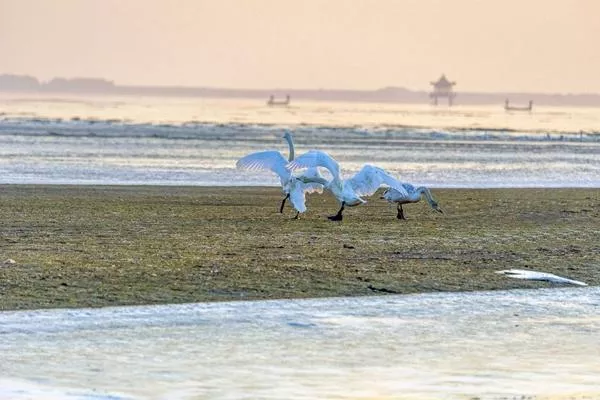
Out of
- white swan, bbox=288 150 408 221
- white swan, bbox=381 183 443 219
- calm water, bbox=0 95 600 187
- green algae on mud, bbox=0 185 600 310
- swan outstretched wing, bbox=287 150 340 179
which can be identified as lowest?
calm water, bbox=0 95 600 187

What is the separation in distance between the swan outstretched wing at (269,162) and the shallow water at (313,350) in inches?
342

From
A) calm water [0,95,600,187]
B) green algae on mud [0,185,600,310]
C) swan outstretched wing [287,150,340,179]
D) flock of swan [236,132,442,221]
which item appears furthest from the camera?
calm water [0,95,600,187]

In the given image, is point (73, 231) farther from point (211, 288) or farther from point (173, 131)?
point (173, 131)

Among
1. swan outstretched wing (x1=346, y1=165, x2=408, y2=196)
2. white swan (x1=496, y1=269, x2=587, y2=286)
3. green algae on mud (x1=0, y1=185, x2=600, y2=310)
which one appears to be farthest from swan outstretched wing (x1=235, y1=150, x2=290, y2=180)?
white swan (x1=496, y1=269, x2=587, y2=286)

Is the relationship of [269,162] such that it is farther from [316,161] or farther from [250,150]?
[250,150]

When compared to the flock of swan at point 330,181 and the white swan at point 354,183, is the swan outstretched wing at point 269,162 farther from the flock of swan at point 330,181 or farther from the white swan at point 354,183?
the white swan at point 354,183

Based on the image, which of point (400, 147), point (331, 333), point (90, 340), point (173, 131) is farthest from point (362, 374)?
point (173, 131)

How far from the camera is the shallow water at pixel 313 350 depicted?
10047 mm

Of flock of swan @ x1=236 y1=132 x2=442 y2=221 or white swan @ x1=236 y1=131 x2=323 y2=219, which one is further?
white swan @ x1=236 y1=131 x2=323 y2=219

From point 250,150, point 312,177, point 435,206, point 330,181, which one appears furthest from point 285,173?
point 250,150

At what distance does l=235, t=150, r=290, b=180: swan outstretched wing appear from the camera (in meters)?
22.9

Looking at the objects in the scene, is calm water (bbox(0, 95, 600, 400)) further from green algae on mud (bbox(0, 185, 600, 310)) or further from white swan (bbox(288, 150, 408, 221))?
white swan (bbox(288, 150, 408, 221))

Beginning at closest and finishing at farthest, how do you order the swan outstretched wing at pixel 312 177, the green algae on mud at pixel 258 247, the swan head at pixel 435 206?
1. the green algae on mud at pixel 258 247
2. the swan outstretched wing at pixel 312 177
3. the swan head at pixel 435 206

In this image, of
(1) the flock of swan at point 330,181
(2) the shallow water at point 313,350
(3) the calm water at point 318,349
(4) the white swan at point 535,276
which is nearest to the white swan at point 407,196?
(1) the flock of swan at point 330,181
